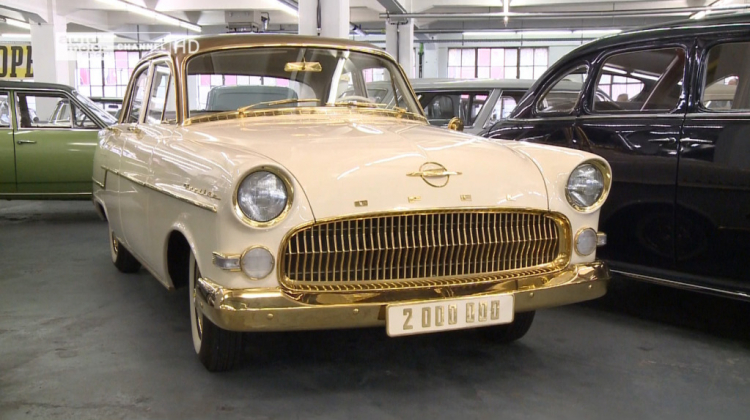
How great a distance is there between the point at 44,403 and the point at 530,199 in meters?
1.97

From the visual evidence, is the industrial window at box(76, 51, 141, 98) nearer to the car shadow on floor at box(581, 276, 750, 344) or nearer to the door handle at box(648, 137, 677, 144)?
the car shadow on floor at box(581, 276, 750, 344)

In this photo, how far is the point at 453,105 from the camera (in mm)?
7211

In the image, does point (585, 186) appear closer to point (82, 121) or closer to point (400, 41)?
point (82, 121)

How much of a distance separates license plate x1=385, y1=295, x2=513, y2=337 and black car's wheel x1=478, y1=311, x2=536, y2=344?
0.65 meters

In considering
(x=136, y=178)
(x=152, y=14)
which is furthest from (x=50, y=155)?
(x=152, y=14)

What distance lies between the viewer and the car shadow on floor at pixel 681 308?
11.9 ft

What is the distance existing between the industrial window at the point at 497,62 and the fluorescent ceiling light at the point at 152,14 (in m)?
9.03

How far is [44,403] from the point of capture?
2631mm

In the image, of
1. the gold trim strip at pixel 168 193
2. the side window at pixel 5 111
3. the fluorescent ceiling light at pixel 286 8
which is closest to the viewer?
the gold trim strip at pixel 168 193

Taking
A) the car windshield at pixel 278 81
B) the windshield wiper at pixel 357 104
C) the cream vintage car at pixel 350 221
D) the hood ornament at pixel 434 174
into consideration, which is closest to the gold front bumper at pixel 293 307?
the cream vintage car at pixel 350 221

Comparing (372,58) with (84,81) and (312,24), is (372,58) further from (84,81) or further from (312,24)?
(84,81)

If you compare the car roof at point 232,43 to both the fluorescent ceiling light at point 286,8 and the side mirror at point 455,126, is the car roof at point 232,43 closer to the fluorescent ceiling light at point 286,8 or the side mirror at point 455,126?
the side mirror at point 455,126

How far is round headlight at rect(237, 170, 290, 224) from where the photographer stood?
234cm

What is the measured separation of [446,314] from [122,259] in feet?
9.88
